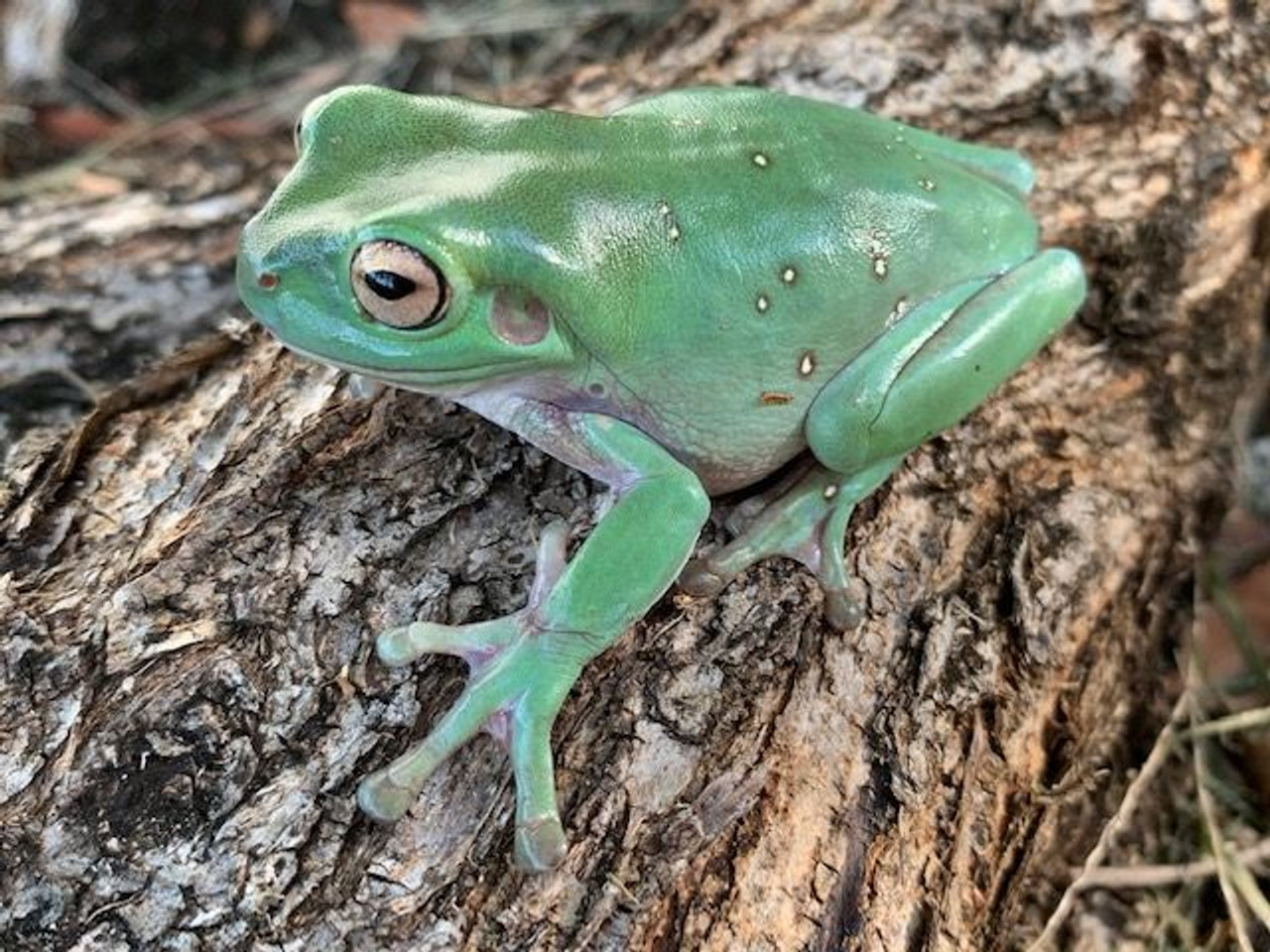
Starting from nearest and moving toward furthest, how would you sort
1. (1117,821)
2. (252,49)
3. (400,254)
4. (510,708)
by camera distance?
1. (400,254)
2. (510,708)
3. (1117,821)
4. (252,49)

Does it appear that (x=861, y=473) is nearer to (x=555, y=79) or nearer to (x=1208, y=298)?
(x=1208, y=298)

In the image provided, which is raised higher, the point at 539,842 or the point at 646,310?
the point at 646,310

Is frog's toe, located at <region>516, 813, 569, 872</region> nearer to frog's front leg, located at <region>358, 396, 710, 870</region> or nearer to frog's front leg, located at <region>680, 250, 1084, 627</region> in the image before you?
frog's front leg, located at <region>358, 396, 710, 870</region>

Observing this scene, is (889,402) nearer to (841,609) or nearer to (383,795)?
(841,609)

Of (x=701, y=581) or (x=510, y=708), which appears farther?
(x=701, y=581)

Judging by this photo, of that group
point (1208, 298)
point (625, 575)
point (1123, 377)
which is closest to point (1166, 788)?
point (1123, 377)

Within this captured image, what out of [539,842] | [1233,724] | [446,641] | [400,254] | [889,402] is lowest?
[1233,724]

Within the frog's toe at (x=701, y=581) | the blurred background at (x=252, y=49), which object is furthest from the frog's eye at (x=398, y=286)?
the blurred background at (x=252, y=49)

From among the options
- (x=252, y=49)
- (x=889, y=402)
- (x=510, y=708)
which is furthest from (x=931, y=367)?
(x=252, y=49)
